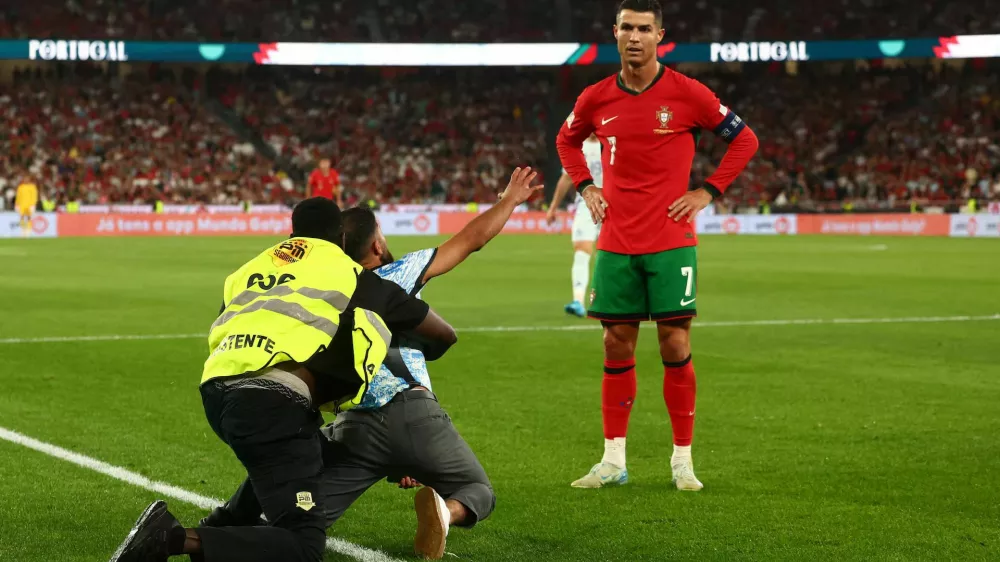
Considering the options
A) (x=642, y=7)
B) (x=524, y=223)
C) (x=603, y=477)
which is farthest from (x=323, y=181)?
(x=603, y=477)

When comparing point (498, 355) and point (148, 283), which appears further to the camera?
point (148, 283)

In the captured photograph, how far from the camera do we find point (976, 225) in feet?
122

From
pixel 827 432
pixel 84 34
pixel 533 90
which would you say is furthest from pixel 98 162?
pixel 827 432

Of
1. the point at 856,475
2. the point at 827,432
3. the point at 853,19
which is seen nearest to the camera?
the point at 856,475

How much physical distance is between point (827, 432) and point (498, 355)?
415cm

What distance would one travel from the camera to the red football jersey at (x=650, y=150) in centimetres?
647

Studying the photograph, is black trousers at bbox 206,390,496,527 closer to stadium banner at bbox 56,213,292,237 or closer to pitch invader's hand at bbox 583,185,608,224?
pitch invader's hand at bbox 583,185,608,224

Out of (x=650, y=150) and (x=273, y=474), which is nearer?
(x=273, y=474)

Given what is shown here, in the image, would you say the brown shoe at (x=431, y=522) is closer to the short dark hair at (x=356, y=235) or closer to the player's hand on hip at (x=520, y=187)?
the short dark hair at (x=356, y=235)

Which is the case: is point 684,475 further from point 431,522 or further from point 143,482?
point 143,482

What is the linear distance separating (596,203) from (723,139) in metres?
0.68

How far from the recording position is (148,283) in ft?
63.7

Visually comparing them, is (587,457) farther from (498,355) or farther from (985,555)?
(498,355)

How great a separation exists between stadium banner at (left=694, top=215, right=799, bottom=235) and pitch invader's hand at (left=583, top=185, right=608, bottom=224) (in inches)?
1308
